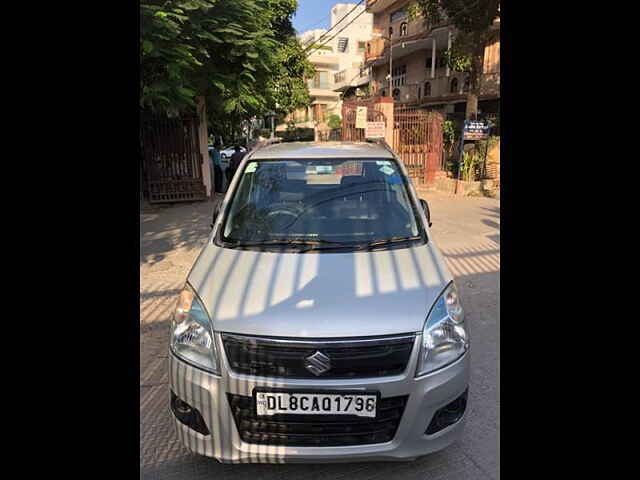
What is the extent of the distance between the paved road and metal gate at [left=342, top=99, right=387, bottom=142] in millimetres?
5674

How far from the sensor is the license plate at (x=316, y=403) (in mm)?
1973

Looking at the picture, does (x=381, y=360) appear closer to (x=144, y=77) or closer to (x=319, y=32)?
(x=144, y=77)

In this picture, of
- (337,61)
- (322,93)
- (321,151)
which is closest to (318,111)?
(322,93)

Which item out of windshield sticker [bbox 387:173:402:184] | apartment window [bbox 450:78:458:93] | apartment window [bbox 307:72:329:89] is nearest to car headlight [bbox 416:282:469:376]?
windshield sticker [bbox 387:173:402:184]

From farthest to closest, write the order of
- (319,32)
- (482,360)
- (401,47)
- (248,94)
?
(319,32), (401,47), (248,94), (482,360)

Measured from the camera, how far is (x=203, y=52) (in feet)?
20.9

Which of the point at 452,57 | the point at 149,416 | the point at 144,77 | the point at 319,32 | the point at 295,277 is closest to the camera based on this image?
the point at 295,277

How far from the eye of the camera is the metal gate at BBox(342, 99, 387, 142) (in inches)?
502

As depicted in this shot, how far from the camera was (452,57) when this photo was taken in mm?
15227

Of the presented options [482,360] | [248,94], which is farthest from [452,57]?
[482,360]

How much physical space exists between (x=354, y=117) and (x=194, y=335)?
12166 millimetres

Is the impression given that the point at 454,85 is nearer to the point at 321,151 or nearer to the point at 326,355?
the point at 321,151

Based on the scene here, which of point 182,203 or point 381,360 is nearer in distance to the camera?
point 381,360
